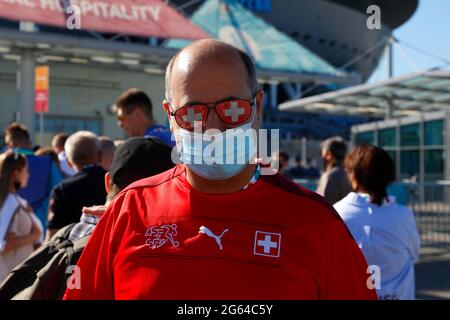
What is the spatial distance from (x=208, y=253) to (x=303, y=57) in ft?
61.1

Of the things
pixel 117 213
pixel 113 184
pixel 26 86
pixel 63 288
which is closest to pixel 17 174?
pixel 113 184

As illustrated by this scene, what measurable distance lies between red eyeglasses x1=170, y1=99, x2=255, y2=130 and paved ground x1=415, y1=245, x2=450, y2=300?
637cm

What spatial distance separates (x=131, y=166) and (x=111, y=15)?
40.3 feet

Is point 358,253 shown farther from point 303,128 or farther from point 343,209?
point 303,128

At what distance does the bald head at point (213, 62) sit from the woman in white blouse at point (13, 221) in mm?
3475

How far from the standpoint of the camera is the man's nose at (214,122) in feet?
5.66

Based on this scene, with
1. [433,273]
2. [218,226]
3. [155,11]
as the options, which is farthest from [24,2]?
[218,226]

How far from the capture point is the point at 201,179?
179cm

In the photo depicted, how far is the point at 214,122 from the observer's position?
1.74 m

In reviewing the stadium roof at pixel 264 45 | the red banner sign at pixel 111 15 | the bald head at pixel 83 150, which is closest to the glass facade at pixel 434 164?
the stadium roof at pixel 264 45

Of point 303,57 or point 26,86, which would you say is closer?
point 26,86

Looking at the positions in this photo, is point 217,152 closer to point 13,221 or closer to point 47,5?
point 13,221

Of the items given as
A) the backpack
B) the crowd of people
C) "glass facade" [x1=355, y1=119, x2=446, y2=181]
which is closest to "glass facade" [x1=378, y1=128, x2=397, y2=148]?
"glass facade" [x1=355, y1=119, x2=446, y2=181]

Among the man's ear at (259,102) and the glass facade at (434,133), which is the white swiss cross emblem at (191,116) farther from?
the glass facade at (434,133)
